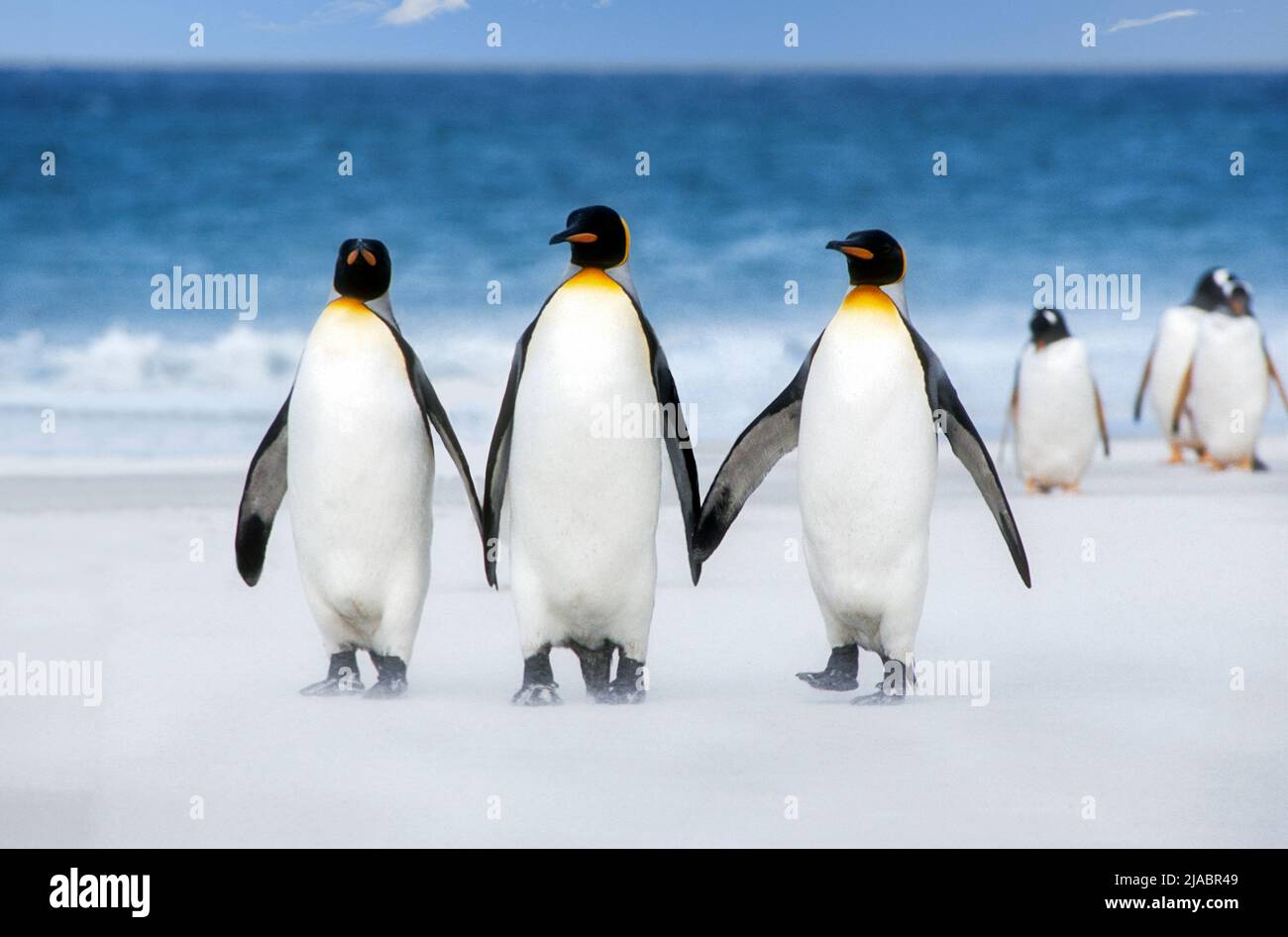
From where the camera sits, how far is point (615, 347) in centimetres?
361

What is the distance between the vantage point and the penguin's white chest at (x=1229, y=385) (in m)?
8.46

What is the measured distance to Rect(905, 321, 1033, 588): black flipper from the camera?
3.74 meters

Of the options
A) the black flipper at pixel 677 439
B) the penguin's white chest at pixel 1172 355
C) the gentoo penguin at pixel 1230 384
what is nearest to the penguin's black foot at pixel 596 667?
the black flipper at pixel 677 439

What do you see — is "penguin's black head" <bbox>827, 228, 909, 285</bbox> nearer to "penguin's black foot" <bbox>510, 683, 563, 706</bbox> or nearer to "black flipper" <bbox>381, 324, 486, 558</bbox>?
"black flipper" <bbox>381, 324, 486, 558</bbox>

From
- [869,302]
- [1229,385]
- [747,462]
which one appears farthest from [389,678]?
[1229,385]

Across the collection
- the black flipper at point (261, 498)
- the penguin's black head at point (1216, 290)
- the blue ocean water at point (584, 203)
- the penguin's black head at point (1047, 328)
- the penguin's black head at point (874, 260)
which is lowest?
the black flipper at point (261, 498)

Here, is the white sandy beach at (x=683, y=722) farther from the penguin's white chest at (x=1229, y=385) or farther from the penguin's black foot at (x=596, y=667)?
the penguin's white chest at (x=1229, y=385)

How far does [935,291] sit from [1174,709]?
1400 cm

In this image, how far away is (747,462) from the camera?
3.90 metres

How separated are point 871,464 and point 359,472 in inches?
43.0

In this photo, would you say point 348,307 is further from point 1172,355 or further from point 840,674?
point 1172,355

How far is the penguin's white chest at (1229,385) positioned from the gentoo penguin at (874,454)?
16.8 feet

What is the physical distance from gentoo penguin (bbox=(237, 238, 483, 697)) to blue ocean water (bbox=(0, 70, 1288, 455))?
605 centimetres

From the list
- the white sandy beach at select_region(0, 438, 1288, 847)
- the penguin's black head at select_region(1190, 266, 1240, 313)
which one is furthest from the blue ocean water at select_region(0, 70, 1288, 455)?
the white sandy beach at select_region(0, 438, 1288, 847)
